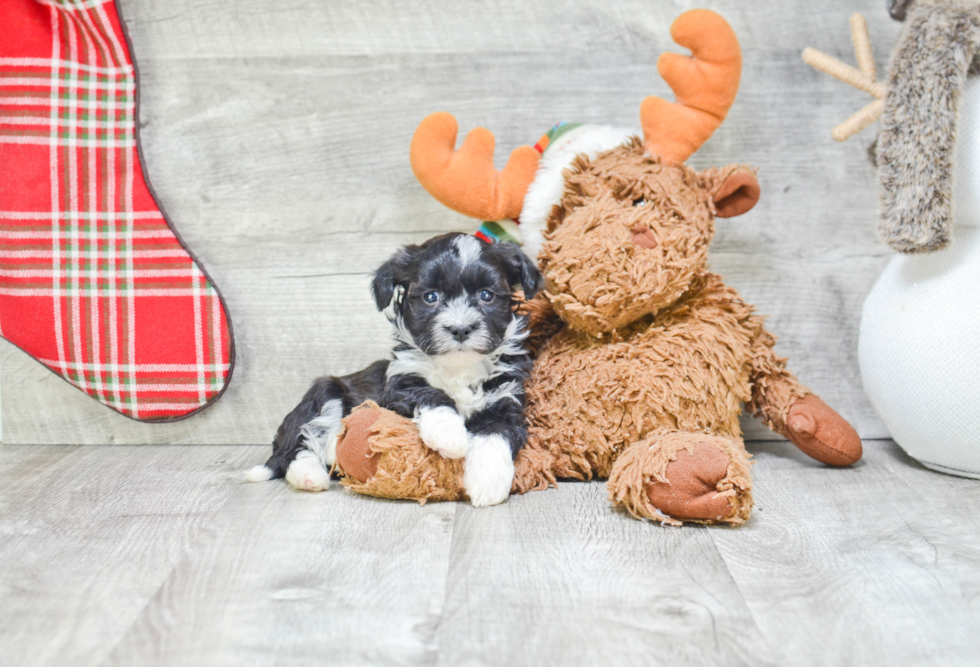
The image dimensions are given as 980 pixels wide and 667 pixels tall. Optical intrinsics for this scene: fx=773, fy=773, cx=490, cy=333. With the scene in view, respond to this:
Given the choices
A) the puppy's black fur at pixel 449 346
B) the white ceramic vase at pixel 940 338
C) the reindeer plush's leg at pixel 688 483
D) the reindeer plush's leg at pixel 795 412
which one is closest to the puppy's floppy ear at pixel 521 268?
the puppy's black fur at pixel 449 346

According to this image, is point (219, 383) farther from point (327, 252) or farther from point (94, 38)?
point (94, 38)

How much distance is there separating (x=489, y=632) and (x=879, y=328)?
1252mm

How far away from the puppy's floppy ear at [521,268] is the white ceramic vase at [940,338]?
2.76 feet

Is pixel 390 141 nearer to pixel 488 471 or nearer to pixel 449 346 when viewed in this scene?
pixel 449 346

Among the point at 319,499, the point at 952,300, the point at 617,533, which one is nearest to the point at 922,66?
the point at 952,300

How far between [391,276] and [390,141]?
61 cm

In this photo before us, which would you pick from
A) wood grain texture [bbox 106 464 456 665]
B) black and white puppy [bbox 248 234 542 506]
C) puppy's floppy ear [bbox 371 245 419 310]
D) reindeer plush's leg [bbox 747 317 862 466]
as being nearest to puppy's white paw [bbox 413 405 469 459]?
black and white puppy [bbox 248 234 542 506]

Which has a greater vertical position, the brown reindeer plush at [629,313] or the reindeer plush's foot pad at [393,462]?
the brown reindeer plush at [629,313]

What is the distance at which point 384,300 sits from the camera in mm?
1728

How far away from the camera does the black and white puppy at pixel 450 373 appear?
1.64 metres

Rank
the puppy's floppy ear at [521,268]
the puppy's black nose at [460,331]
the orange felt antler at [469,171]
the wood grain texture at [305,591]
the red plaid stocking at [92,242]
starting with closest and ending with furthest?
the wood grain texture at [305,591]
the puppy's black nose at [460,331]
the puppy's floppy ear at [521,268]
the orange felt antler at [469,171]
the red plaid stocking at [92,242]

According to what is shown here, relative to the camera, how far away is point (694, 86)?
1.76 meters

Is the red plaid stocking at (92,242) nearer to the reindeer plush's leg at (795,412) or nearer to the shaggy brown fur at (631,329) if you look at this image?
the shaggy brown fur at (631,329)

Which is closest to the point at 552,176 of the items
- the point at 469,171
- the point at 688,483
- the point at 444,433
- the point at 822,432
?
the point at 469,171
